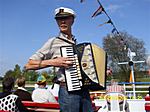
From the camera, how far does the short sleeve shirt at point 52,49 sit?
6.61 ft

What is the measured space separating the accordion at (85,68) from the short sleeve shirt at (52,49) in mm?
74

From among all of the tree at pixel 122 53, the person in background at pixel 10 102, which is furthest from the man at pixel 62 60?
the tree at pixel 122 53

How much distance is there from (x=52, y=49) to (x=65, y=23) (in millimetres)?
216

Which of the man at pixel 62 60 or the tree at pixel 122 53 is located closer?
the man at pixel 62 60

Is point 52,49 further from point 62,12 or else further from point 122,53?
point 122,53

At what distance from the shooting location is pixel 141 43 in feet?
64.4

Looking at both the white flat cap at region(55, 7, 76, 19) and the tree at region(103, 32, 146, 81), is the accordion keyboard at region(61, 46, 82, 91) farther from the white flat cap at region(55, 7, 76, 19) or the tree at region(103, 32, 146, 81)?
the tree at region(103, 32, 146, 81)

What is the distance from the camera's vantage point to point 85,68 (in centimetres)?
202

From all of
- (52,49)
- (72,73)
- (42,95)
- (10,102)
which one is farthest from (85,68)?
(42,95)

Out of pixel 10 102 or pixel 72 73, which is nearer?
pixel 72 73

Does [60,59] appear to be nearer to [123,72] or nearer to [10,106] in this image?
[10,106]

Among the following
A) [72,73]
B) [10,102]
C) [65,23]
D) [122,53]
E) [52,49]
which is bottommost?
[10,102]

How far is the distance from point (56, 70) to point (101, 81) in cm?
34

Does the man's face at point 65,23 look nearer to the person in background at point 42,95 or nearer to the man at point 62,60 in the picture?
the man at point 62,60
